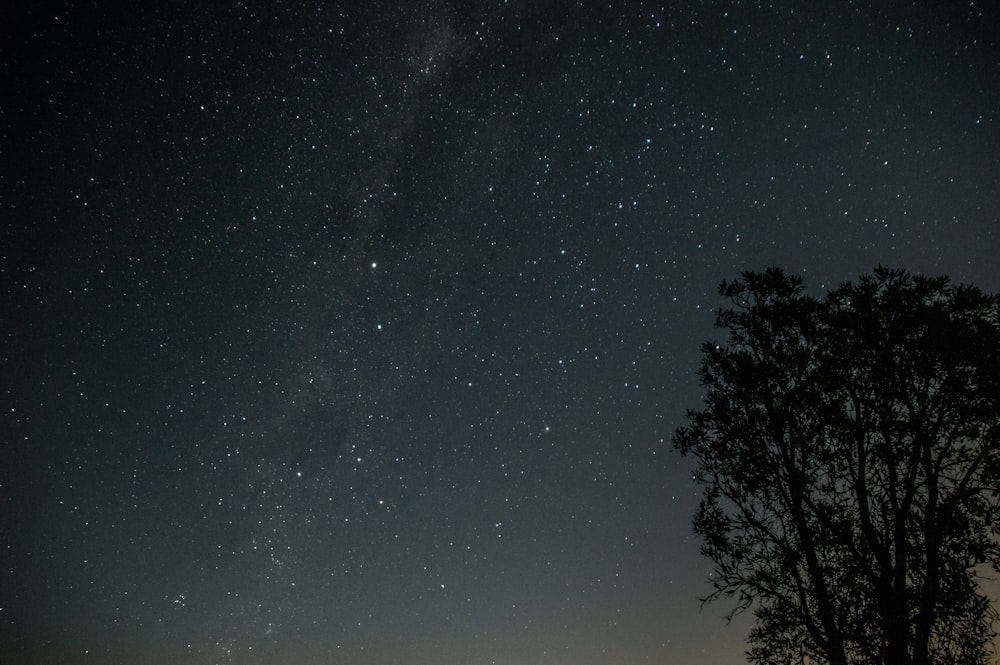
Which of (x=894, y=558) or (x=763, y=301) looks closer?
(x=894, y=558)

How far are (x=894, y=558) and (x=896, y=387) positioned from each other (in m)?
2.48

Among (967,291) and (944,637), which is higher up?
(967,291)

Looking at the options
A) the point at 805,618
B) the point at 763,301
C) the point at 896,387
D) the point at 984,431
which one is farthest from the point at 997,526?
the point at 763,301

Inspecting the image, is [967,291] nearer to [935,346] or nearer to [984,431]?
[935,346]

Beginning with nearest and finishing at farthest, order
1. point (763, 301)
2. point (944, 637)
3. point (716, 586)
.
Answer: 1. point (944, 637)
2. point (716, 586)
3. point (763, 301)

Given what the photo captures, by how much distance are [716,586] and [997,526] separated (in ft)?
13.1

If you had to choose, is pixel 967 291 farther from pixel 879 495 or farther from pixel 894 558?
pixel 894 558

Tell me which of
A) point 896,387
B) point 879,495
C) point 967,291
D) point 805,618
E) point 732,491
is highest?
point 967,291

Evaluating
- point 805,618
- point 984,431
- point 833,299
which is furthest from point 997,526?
point 833,299

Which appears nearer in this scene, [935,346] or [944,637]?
[944,637]

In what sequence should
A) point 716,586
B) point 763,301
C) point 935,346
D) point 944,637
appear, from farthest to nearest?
point 763,301 → point 716,586 → point 935,346 → point 944,637

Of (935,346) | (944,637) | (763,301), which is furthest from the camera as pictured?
(763,301)

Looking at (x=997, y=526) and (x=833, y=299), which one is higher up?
(x=833, y=299)

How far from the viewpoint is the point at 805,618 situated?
864 centimetres
